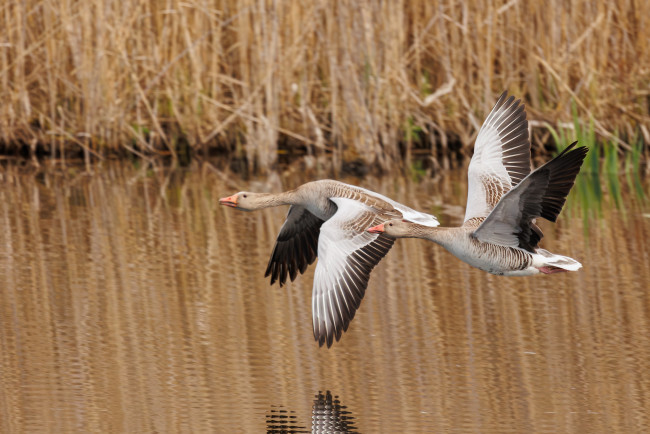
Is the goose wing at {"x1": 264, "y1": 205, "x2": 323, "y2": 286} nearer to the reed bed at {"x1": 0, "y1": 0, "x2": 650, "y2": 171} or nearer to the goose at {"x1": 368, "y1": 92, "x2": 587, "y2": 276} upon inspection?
the goose at {"x1": 368, "y1": 92, "x2": 587, "y2": 276}

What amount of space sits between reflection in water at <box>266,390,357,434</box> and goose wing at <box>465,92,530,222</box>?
220cm

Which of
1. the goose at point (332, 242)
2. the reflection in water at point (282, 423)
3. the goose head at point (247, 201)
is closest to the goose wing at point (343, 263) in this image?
the goose at point (332, 242)

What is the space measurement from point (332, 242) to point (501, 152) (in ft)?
4.77

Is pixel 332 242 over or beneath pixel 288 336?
over

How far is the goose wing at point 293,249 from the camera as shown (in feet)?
27.7

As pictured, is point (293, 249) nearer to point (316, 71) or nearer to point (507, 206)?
point (507, 206)

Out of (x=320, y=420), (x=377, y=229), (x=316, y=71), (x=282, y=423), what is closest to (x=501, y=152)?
(x=377, y=229)

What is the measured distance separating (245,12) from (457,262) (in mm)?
5184

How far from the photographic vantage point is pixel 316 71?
14.3 m

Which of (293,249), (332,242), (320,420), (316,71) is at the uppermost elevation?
(316,71)

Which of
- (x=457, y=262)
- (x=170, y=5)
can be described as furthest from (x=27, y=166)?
(x=457, y=262)

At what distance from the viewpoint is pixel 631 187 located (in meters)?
12.5

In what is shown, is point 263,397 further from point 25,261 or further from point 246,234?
point 246,234

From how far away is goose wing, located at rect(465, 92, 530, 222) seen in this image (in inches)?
298
